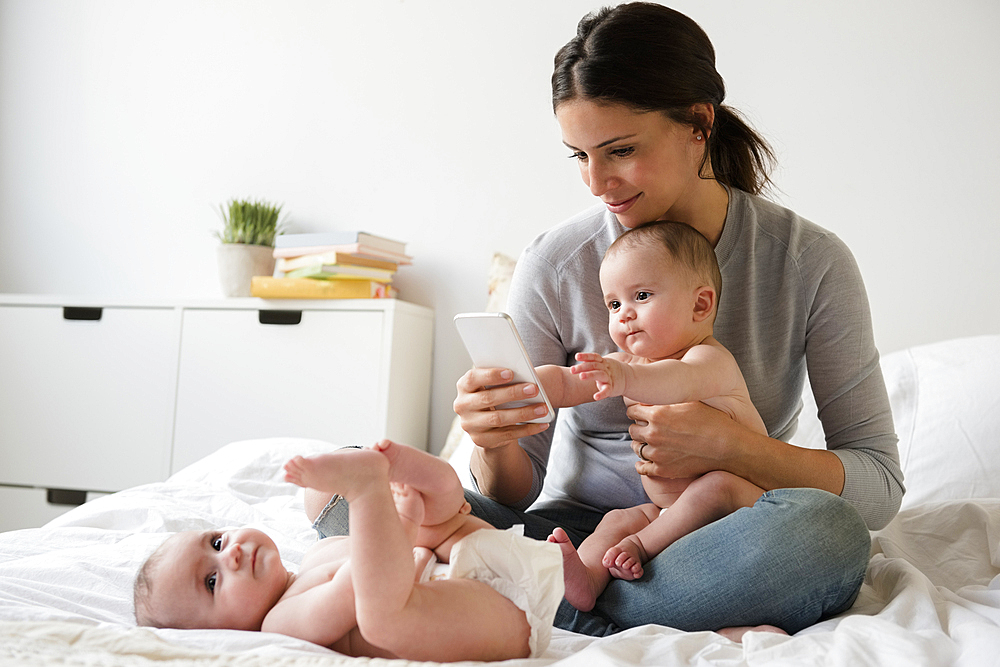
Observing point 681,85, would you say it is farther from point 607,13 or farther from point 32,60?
point 32,60

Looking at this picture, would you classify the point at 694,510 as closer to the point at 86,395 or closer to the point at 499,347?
the point at 499,347

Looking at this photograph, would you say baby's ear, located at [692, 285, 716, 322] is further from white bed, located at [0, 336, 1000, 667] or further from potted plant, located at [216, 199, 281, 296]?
potted plant, located at [216, 199, 281, 296]

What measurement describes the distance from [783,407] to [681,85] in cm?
51

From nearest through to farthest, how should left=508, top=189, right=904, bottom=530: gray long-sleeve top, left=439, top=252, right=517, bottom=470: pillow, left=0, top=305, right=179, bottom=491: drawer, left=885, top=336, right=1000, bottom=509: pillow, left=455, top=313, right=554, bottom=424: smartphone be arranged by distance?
left=455, top=313, right=554, bottom=424: smartphone, left=508, top=189, right=904, bottom=530: gray long-sleeve top, left=885, top=336, right=1000, bottom=509: pillow, left=439, top=252, right=517, bottom=470: pillow, left=0, top=305, right=179, bottom=491: drawer

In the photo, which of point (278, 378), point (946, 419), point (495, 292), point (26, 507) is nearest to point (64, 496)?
point (26, 507)

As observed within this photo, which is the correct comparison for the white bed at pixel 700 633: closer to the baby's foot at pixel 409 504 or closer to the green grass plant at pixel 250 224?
the baby's foot at pixel 409 504

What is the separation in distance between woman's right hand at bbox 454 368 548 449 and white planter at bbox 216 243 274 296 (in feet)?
4.80

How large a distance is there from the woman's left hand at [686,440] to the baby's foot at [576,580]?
163 millimetres

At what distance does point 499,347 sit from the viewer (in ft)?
2.99

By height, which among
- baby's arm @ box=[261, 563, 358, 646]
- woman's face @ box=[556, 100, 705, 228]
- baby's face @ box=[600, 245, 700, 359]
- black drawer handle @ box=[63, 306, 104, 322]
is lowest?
baby's arm @ box=[261, 563, 358, 646]

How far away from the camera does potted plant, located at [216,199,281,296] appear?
2.25 m

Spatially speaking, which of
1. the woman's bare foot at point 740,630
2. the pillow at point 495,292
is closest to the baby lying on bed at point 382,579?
the woman's bare foot at point 740,630

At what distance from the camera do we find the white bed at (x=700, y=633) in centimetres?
69

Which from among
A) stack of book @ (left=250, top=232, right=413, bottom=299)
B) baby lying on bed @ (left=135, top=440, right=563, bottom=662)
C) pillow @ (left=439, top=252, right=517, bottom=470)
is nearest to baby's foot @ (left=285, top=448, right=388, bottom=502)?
baby lying on bed @ (left=135, top=440, right=563, bottom=662)
